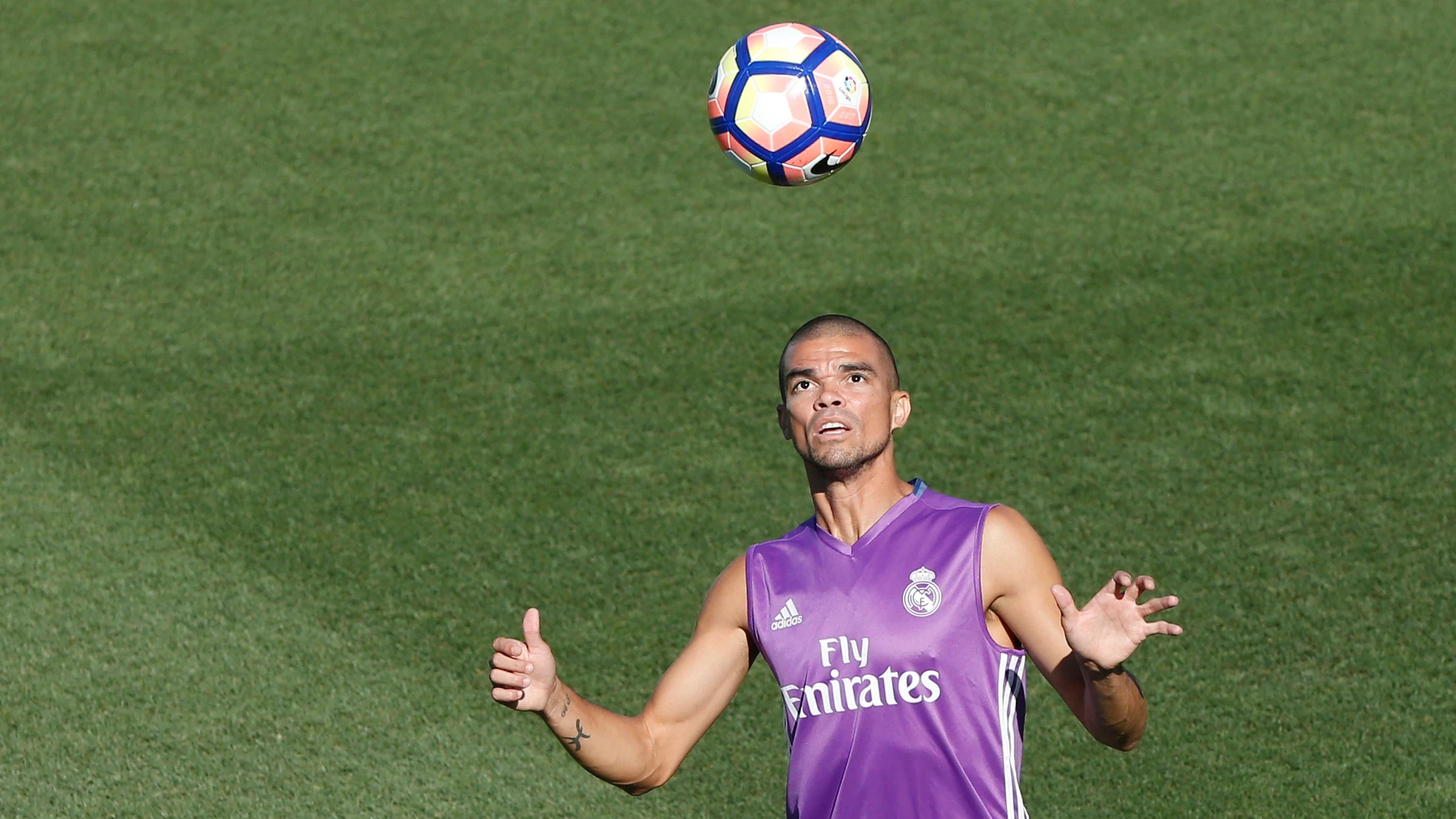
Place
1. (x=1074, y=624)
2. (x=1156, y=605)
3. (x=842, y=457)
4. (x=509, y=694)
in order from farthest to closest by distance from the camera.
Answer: (x=842, y=457)
(x=509, y=694)
(x=1074, y=624)
(x=1156, y=605)

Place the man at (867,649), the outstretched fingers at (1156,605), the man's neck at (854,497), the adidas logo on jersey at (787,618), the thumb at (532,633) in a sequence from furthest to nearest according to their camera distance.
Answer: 1. the man's neck at (854,497)
2. the adidas logo on jersey at (787,618)
3. the man at (867,649)
4. the thumb at (532,633)
5. the outstretched fingers at (1156,605)

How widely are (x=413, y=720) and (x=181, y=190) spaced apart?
6.02m

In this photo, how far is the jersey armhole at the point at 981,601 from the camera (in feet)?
15.2

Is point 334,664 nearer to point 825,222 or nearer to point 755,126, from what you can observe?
point 755,126

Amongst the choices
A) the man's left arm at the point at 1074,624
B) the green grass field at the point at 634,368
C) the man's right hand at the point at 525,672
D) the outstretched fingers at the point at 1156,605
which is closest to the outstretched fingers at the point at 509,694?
the man's right hand at the point at 525,672

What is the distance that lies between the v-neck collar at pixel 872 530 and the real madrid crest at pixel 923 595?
202 mm

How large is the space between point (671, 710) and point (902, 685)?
71cm

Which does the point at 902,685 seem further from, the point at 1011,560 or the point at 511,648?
the point at 511,648

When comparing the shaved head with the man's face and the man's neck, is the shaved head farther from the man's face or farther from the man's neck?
the man's neck

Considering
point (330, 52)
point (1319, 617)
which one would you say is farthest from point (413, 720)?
Answer: point (330, 52)

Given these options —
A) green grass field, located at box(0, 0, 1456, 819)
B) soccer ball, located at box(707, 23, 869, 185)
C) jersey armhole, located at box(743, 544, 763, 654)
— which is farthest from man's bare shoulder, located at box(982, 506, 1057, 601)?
soccer ball, located at box(707, 23, 869, 185)

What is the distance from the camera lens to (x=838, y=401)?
15.7 ft

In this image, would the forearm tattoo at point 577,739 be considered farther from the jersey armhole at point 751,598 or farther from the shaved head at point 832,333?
the shaved head at point 832,333

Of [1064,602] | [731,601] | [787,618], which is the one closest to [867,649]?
[787,618]
